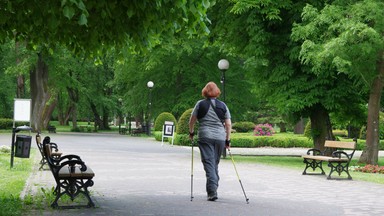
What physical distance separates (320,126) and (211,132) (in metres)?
13.3

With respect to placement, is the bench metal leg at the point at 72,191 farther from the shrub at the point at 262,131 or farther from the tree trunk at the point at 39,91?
the tree trunk at the point at 39,91

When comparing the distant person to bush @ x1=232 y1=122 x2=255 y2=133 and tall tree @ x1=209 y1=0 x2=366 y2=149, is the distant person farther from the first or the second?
bush @ x1=232 y1=122 x2=255 y2=133

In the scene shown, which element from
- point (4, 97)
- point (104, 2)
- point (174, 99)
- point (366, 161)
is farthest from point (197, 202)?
point (4, 97)

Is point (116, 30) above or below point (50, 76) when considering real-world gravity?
below

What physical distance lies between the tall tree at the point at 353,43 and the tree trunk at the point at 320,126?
2460 mm

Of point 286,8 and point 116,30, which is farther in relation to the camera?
point 286,8

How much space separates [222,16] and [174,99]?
22717 mm

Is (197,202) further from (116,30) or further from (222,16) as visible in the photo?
(222,16)

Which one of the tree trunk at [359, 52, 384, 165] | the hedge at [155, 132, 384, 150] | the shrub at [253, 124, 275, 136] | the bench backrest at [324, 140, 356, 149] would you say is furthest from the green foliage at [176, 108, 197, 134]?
the bench backrest at [324, 140, 356, 149]

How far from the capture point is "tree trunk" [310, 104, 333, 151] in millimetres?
22094

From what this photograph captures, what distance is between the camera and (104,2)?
6617 mm

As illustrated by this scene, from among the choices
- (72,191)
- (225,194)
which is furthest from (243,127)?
(72,191)

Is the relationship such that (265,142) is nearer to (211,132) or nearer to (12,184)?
(12,184)

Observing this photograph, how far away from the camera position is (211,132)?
974 cm
